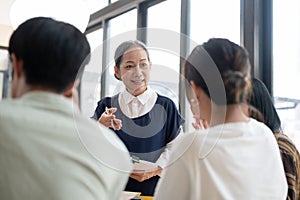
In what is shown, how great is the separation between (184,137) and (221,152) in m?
0.10

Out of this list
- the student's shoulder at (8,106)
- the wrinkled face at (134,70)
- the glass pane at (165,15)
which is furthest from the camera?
the glass pane at (165,15)

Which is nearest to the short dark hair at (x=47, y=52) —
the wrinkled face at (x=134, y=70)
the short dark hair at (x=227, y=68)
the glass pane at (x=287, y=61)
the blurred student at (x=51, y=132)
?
the blurred student at (x=51, y=132)

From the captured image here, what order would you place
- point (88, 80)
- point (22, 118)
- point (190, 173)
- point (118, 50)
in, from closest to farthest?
point (22, 118), point (190, 173), point (88, 80), point (118, 50)

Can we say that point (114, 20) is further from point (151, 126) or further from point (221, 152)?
point (221, 152)

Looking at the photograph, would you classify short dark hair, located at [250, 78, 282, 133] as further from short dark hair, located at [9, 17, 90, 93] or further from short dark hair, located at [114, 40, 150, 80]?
short dark hair, located at [9, 17, 90, 93]

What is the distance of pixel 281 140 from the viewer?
57.4 inches

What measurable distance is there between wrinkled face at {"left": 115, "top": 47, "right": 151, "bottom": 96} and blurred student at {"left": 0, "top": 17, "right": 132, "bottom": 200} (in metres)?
0.75

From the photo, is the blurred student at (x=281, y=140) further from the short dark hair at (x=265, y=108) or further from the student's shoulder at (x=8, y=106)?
the student's shoulder at (x=8, y=106)

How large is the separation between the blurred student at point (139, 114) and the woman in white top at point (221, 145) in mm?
588

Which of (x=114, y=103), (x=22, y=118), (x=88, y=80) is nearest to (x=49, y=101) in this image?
(x=22, y=118)

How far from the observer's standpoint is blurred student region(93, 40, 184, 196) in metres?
1.65

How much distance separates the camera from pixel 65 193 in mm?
789

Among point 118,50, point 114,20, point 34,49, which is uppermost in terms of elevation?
point 114,20

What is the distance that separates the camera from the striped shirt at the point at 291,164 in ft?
4.56
